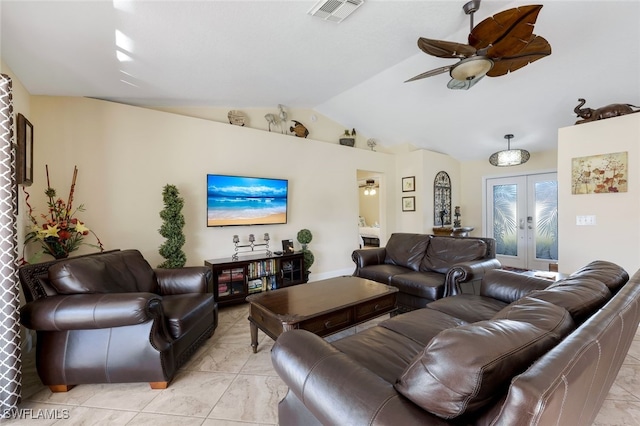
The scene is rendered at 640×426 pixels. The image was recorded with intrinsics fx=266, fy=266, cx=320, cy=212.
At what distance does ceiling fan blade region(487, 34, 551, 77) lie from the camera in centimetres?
204

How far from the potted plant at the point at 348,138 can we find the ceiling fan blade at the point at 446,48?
3.08 metres

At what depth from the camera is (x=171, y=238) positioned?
10.6 ft

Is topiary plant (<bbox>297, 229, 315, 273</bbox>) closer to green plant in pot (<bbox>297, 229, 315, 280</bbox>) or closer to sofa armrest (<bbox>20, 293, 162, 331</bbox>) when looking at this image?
green plant in pot (<bbox>297, 229, 315, 280</bbox>)


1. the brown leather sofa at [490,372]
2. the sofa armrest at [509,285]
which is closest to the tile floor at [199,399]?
the brown leather sofa at [490,372]

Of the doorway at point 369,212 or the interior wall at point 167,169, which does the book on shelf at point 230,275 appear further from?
the doorway at point 369,212

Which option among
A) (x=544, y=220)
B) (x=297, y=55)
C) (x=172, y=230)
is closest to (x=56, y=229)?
(x=172, y=230)

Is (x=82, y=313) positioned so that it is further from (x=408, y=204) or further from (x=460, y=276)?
(x=408, y=204)

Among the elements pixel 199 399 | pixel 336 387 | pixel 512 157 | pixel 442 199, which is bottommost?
pixel 199 399

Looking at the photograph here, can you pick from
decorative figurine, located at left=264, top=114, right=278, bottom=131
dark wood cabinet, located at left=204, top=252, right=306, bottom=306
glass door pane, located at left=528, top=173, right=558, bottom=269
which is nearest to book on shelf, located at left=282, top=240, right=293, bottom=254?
dark wood cabinet, located at left=204, top=252, right=306, bottom=306

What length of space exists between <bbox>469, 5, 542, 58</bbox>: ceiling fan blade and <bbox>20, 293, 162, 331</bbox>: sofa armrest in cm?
310

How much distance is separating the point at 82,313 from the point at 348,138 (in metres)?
4.69

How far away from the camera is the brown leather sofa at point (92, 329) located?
1727 millimetres

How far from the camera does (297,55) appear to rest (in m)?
2.77

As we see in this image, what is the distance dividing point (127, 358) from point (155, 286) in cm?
85
